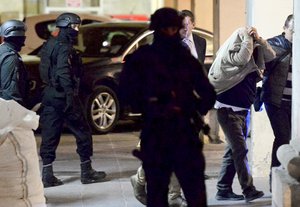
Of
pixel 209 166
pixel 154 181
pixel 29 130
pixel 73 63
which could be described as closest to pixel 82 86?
pixel 209 166

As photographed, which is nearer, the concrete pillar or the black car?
the concrete pillar

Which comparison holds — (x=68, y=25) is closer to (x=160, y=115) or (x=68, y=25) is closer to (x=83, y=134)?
(x=83, y=134)

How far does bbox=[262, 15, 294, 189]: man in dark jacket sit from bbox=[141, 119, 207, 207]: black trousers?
8.20 ft

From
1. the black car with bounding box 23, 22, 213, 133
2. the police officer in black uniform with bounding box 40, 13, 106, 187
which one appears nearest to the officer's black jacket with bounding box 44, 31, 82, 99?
the police officer in black uniform with bounding box 40, 13, 106, 187

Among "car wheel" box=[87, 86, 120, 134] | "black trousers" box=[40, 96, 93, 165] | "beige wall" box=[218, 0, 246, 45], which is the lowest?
"car wheel" box=[87, 86, 120, 134]

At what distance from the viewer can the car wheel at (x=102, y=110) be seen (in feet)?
44.2

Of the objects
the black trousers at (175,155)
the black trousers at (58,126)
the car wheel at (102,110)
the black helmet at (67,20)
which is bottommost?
the car wheel at (102,110)

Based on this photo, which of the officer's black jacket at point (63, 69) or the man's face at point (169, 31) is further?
the officer's black jacket at point (63, 69)

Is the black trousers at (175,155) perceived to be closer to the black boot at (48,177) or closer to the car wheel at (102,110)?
the black boot at (48,177)

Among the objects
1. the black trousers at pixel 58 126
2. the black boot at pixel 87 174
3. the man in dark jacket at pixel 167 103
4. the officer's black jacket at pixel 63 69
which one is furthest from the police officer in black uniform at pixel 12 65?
the man in dark jacket at pixel 167 103

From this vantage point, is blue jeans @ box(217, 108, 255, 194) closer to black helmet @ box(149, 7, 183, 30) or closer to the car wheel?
black helmet @ box(149, 7, 183, 30)

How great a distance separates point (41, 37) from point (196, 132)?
40.3ft

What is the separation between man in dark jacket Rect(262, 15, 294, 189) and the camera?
8172mm

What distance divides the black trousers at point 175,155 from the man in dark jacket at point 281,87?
8.20ft
